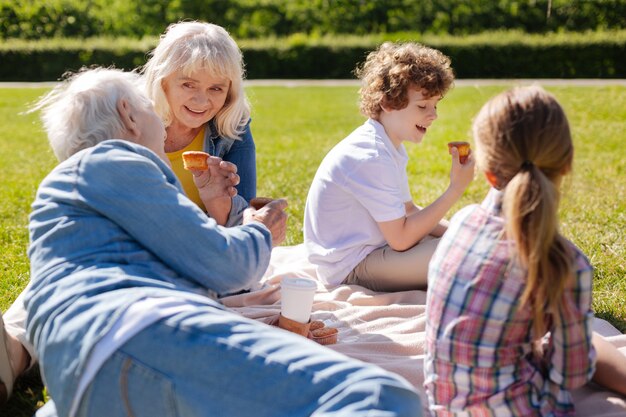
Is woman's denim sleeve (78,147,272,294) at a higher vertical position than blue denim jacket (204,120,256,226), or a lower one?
higher

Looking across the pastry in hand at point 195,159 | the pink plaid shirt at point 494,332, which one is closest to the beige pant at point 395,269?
the pastry in hand at point 195,159

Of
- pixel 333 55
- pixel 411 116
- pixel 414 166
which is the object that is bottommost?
pixel 333 55

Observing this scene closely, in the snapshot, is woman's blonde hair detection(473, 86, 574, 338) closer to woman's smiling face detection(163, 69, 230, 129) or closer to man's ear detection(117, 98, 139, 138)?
man's ear detection(117, 98, 139, 138)

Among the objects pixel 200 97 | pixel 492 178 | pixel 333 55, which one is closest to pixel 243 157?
pixel 200 97

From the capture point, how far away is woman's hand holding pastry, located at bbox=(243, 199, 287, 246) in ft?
10.8

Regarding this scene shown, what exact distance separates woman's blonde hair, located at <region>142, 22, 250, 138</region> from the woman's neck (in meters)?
0.07

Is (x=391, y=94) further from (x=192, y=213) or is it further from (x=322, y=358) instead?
(x=322, y=358)

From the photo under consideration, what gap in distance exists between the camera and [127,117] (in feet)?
9.03

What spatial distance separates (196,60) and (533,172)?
7.30 feet

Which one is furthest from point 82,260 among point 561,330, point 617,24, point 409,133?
point 617,24

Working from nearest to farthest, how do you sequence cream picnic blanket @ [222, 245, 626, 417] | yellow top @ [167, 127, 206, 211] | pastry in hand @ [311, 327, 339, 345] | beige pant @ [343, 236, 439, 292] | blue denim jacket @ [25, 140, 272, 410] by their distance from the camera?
blue denim jacket @ [25, 140, 272, 410] → cream picnic blanket @ [222, 245, 626, 417] → pastry in hand @ [311, 327, 339, 345] → beige pant @ [343, 236, 439, 292] → yellow top @ [167, 127, 206, 211]

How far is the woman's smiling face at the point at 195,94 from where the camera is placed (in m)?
4.20

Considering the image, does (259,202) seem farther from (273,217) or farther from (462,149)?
(462,149)

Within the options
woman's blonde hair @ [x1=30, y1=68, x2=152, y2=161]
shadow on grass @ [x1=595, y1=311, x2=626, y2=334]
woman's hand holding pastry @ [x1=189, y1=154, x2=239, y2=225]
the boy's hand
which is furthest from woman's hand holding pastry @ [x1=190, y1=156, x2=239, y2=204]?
shadow on grass @ [x1=595, y1=311, x2=626, y2=334]
